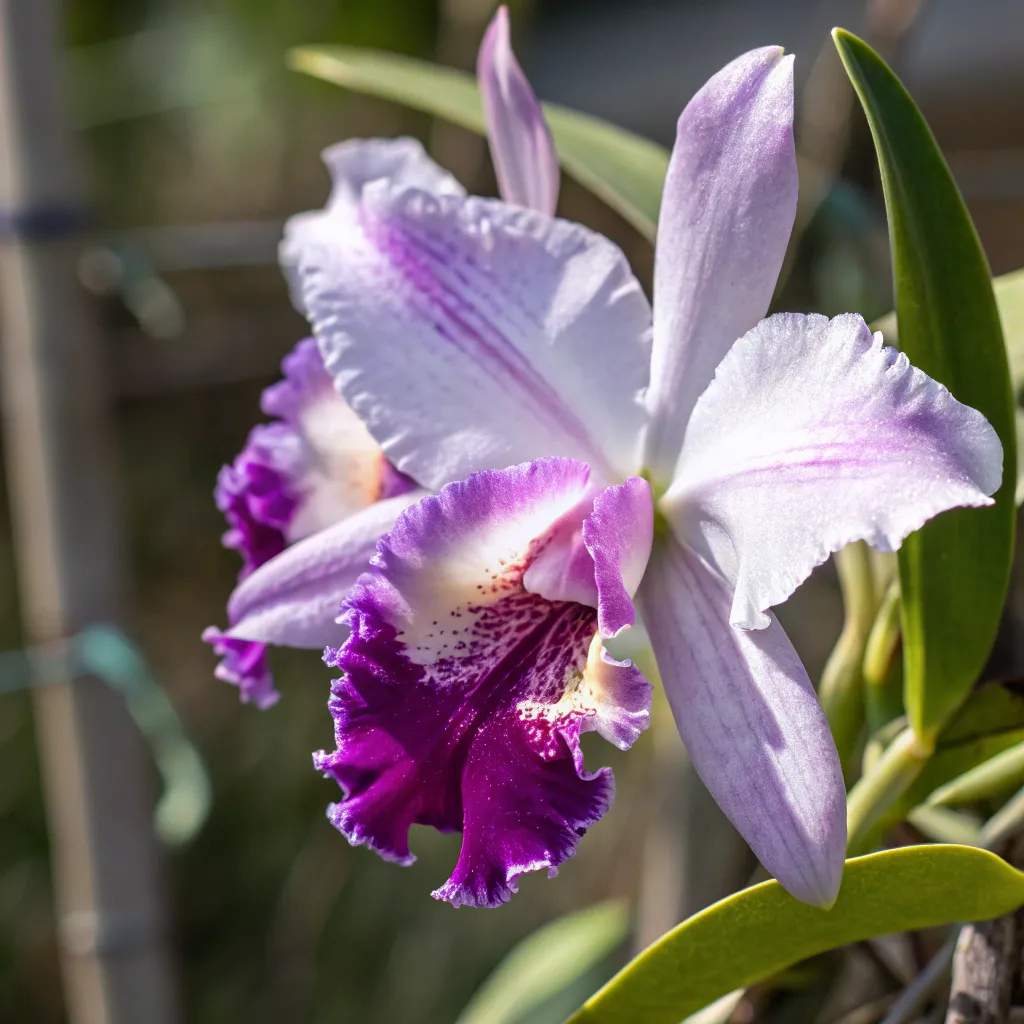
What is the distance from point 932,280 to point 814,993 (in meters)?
0.34

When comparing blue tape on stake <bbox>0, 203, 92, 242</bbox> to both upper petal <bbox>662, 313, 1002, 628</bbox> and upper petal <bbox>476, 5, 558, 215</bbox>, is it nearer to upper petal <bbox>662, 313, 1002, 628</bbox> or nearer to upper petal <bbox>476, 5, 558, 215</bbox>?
upper petal <bbox>476, 5, 558, 215</bbox>

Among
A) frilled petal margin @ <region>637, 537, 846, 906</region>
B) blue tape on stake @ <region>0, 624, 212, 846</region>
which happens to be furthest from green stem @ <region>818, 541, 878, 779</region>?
blue tape on stake @ <region>0, 624, 212, 846</region>

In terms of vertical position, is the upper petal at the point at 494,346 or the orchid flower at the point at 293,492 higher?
the upper petal at the point at 494,346

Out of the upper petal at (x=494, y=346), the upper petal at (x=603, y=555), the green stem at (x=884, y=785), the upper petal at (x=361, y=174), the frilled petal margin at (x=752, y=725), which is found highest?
the upper petal at (x=361, y=174)

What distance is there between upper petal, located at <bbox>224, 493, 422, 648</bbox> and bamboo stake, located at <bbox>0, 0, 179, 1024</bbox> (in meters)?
0.43

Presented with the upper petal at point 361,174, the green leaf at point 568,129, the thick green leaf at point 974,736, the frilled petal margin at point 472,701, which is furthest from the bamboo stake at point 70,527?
the thick green leaf at point 974,736

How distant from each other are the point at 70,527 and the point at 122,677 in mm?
114

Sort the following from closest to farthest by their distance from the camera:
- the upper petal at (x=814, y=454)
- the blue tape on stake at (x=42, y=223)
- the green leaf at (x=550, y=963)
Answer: the upper petal at (x=814, y=454) → the green leaf at (x=550, y=963) → the blue tape on stake at (x=42, y=223)

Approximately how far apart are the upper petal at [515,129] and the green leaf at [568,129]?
0.08 m

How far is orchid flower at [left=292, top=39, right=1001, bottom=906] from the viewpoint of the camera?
35cm

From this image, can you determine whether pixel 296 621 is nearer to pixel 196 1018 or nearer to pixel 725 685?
pixel 725 685

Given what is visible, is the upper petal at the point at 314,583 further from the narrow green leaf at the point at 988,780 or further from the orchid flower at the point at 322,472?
the narrow green leaf at the point at 988,780

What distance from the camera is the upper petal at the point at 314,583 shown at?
0.44m

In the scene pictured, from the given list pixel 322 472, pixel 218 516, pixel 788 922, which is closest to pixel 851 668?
pixel 788 922
